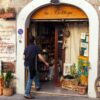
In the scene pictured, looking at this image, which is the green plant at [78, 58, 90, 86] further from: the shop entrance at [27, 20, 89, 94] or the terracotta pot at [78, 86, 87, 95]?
the shop entrance at [27, 20, 89, 94]

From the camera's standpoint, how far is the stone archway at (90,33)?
1169cm

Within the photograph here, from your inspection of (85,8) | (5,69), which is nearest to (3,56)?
(5,69)

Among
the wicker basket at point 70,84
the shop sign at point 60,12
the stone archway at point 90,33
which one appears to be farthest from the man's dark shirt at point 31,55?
the wicker basket at point 70,84

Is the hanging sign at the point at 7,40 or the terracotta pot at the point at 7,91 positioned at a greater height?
the hanging sign at the point at 7,40

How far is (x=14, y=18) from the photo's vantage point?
1229 cm

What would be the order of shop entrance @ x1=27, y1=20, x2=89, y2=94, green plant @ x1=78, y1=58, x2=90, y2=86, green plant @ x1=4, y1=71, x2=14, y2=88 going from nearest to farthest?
green plant @ x1=4, y1=71, x2=14, y2=88
green plant @ x1=78, y1=58, x2=90, y2=86
shop entrance @ x1=27, y1=20, x2=89, y2=94

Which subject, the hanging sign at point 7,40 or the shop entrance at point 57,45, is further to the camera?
the shop entrance at point 57,45

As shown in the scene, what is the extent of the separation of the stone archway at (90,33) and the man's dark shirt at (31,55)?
2.39ft

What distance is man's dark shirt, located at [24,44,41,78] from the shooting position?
1158 centimetres

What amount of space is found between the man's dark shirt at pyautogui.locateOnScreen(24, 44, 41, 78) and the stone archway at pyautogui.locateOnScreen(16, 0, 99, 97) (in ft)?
2.39

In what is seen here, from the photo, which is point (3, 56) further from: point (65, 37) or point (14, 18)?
point (65, 37)

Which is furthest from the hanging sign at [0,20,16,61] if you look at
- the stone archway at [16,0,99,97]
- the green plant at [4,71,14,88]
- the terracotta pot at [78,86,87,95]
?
the terracotta pot at [78,86,87,95]

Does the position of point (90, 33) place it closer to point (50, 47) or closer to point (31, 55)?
point (31, 55)

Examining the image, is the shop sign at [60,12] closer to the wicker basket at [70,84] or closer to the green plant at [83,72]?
the green plant at [83,72]
